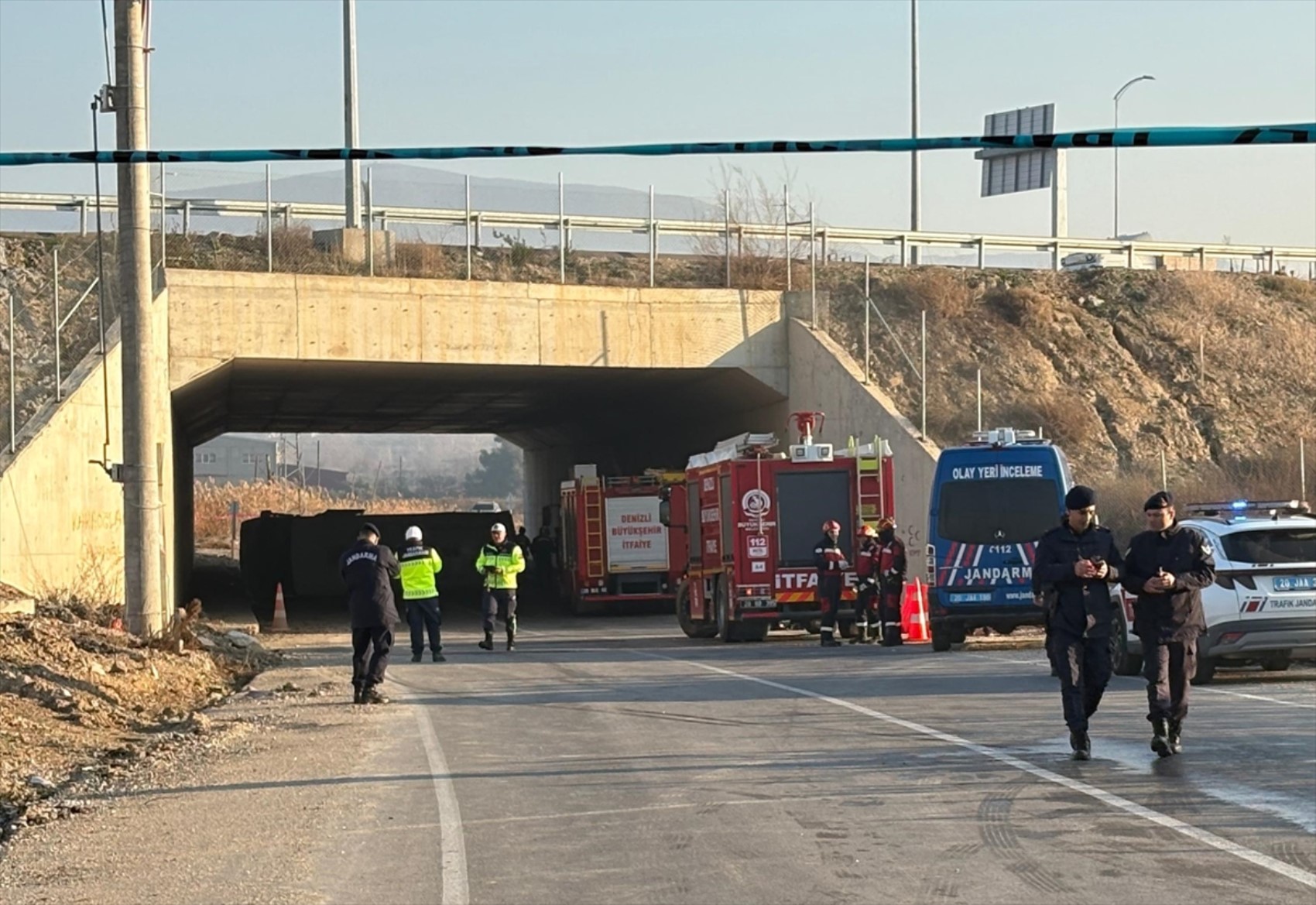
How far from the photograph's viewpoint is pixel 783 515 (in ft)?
90.8

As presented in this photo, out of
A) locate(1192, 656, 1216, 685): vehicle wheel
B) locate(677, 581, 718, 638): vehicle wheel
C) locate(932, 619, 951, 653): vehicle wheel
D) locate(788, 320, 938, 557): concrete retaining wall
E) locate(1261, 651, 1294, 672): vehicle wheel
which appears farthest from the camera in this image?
locate(788, 320, 938, 557): concrete retaining wall

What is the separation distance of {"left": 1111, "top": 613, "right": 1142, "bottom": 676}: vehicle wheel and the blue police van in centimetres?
463

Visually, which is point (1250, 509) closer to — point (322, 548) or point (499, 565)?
point (499, 565)

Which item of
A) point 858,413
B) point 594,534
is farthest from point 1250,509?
point 594,534

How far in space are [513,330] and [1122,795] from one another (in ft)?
84.1

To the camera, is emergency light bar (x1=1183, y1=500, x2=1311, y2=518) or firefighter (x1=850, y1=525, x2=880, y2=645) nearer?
emergency light bar (x1=1183, y1=500, x2=1311, y2=518)

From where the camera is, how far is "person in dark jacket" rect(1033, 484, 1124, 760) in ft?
40.1

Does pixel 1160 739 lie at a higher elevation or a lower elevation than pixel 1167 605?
lower

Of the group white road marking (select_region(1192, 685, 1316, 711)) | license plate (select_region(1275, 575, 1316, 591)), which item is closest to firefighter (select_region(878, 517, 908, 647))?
white road marking (select_region(1192, 685, 1316, 711))

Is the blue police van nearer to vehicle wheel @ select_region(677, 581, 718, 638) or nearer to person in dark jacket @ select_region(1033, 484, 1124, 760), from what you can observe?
vehicle wheel @ select_region(677, 581, 718, 638)

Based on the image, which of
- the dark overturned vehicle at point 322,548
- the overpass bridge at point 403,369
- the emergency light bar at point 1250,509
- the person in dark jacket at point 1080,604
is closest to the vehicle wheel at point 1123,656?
the emergency light bar at point 1250,509

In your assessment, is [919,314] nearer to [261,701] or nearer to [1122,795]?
[261,701]

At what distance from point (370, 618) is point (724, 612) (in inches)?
434

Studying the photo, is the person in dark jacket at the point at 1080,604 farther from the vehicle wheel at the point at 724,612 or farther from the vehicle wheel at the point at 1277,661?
the vehicle wheel at the point at 724,612
